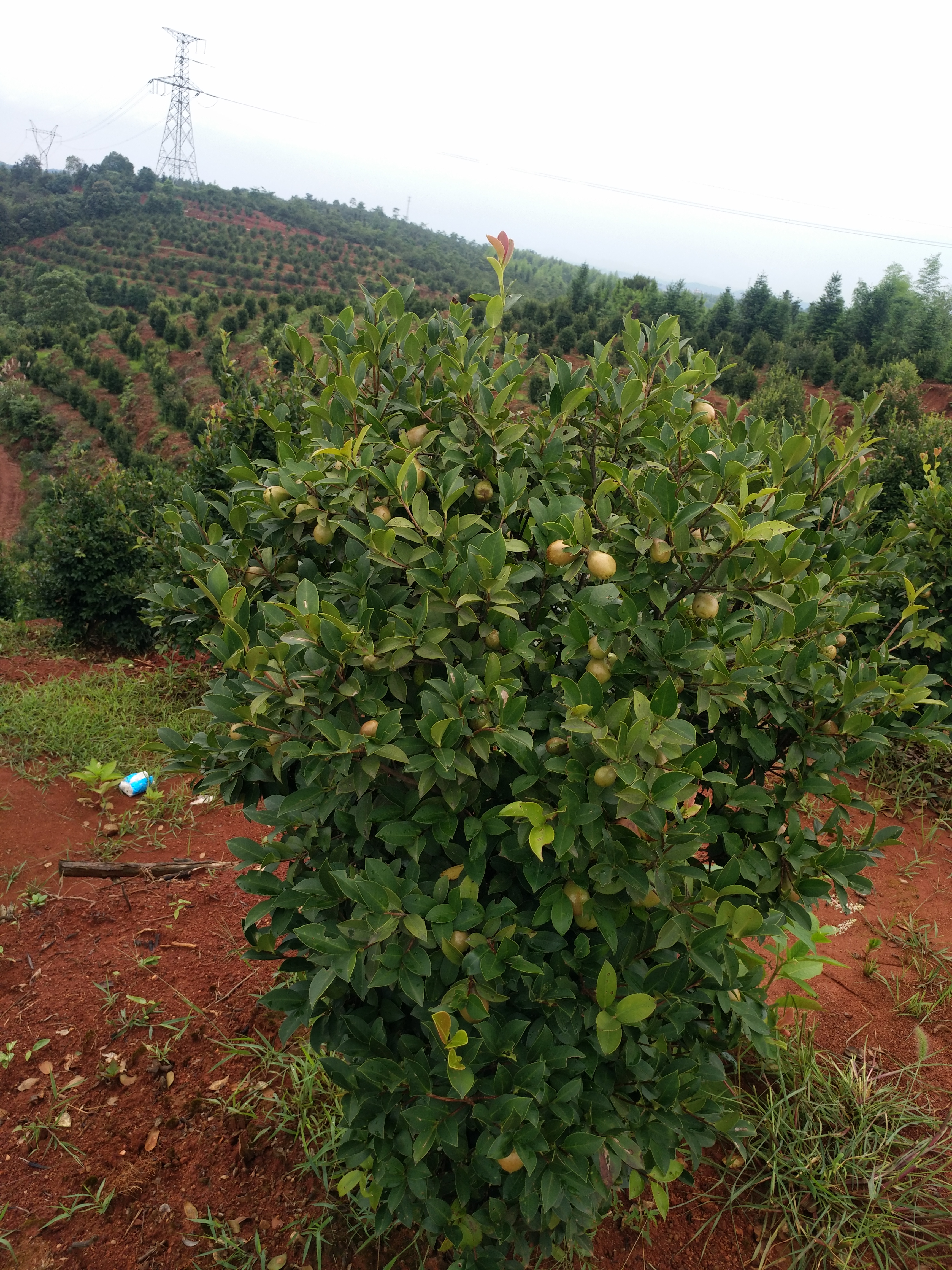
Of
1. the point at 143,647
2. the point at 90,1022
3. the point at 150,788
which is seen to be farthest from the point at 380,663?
the point at 143,647

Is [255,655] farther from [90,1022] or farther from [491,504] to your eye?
[90,1022]

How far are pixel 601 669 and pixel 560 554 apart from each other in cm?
23

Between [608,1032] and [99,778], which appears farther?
[99,778]

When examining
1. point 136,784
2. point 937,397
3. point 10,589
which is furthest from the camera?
point 937,397

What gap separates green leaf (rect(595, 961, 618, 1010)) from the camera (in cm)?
123

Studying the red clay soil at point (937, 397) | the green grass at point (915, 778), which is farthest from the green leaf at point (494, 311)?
the red clay soil at point (937, 397)

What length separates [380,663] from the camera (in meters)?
1.29

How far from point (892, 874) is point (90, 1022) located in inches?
135

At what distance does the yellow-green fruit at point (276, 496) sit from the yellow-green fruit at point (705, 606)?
0.88 metres

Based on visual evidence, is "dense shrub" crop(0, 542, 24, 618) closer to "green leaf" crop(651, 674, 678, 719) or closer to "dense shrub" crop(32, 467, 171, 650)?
"dense shrub" crop(32, 467, 171, 650)

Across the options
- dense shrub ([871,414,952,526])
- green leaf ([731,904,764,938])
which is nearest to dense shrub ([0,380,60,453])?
dense shrub ([871,414,952,526])

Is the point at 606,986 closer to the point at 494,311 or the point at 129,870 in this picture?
the point at 494,311

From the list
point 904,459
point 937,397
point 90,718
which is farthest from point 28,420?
point 904,459

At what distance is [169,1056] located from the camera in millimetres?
2238
